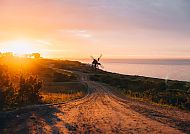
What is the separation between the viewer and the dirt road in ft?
72.4

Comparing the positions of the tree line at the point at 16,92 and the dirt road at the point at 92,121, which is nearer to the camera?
the dirt road at the point at 92,121

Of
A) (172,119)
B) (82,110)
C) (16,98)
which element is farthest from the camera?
(16,98)

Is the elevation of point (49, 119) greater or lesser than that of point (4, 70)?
lesser

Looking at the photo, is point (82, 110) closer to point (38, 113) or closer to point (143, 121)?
point (38, 113)

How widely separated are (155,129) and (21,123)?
10.3 m

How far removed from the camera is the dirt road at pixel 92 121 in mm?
22062

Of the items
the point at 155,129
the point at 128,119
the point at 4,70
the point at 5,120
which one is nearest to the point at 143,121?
the point at 128,119

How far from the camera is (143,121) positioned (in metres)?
25.3

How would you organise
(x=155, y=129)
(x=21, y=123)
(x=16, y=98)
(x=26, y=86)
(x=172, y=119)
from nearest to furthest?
(x=155, y=129), (x=21, y=123), (x=172, y=119), (x=16, y=98), (x=26, y=86)

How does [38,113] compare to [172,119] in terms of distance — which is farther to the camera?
[38,113]

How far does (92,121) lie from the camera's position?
84.0ft

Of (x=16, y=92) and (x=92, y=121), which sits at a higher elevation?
(x=16, y=92)

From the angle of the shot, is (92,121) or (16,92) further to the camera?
(16,92)

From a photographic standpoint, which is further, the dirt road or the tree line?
the tree line
